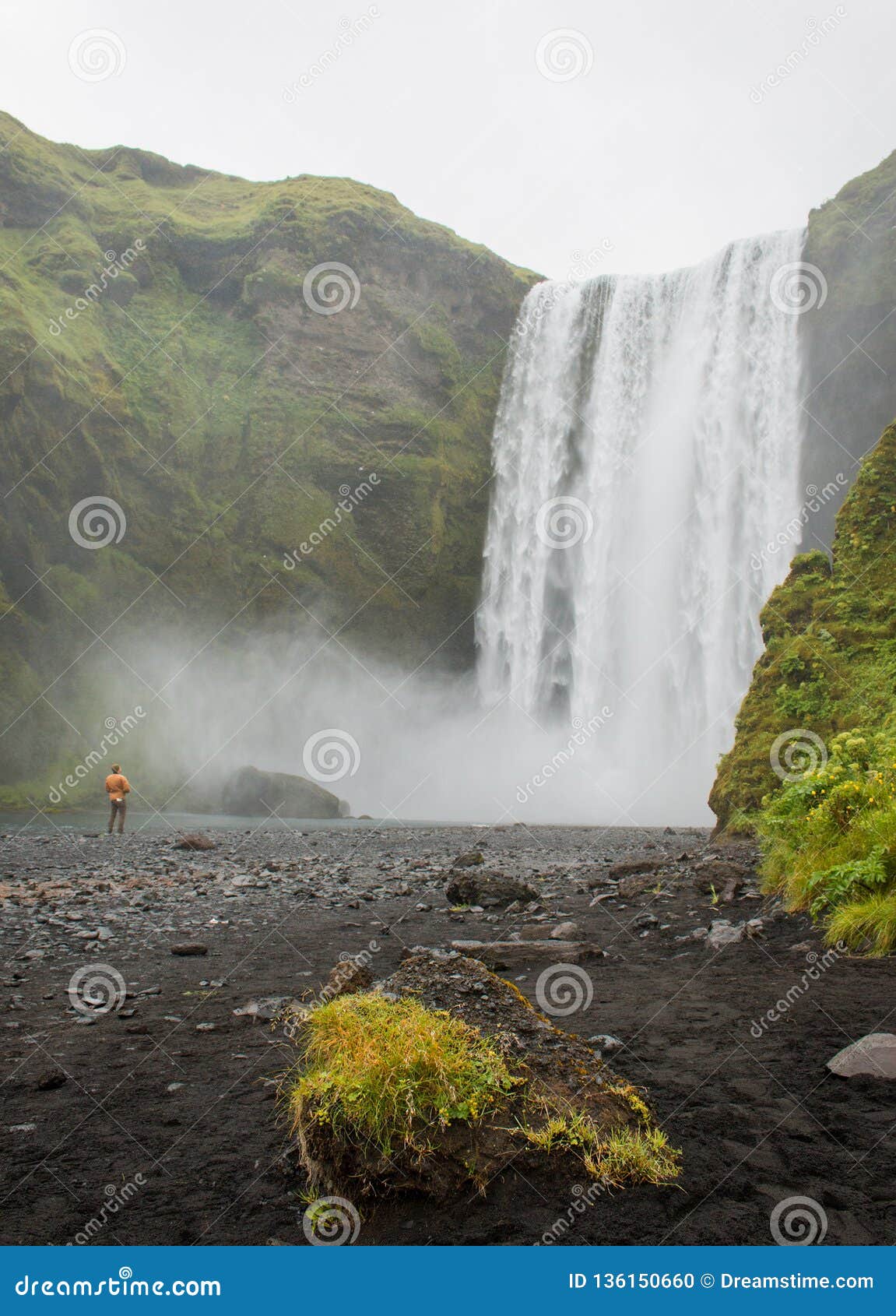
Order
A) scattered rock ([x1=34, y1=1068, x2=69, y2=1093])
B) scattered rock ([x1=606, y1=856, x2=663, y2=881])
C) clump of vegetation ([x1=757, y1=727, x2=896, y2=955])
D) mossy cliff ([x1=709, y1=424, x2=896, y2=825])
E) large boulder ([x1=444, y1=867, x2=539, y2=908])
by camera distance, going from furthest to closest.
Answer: mossy cliff ([x1=709, y1=424, x2=896, y2=825]) < scattered rock ([x1=606, y1=856, x2=663, y2=881]) < large boulder ([x1=444, y1=867, x2=539, y2=908]) < clump of vegetation ([x1=757, y1=727, x2=896, y2=955]) < scattered rock ([x1=34, y1=1068, x2=69, y2=1093])

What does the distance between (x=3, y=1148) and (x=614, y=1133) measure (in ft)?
9.20

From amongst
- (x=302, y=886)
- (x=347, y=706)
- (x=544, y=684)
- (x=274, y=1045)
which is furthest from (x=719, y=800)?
(x=347, y=706)

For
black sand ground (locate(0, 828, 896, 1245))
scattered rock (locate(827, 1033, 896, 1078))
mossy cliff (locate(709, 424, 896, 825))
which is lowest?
black sand ground (locate(0, 828, 896, 1245))

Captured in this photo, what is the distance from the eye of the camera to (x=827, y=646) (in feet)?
43.3

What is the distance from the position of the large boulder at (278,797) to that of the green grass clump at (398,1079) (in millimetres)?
31087

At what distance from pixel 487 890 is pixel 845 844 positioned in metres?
4.59

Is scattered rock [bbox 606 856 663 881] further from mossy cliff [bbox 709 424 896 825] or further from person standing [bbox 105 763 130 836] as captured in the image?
person standing [bbox 105 763 130 836]

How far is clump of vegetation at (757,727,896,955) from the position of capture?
621cm

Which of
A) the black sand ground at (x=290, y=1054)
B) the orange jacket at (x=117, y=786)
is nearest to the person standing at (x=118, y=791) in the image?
the orange jacket at (x=117, y=786)

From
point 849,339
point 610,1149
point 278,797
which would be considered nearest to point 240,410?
point 278,797

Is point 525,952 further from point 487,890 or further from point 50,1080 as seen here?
point 50,1080

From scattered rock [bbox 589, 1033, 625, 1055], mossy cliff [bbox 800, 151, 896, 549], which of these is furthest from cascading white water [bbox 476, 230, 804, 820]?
scattered rock [bbox 589, 1033, 625, 1055]

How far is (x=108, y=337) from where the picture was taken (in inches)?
1686

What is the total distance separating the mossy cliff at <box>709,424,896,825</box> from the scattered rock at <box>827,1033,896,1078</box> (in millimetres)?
8108
